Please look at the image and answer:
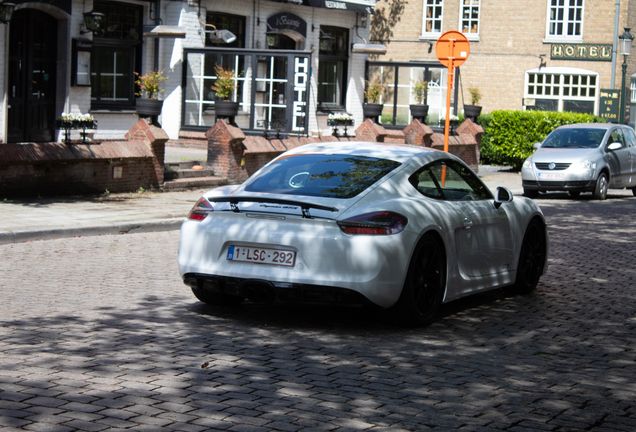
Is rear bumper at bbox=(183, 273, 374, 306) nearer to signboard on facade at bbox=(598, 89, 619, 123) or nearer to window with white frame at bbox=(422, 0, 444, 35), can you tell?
signboard on facade at bbox=(598, 89, 619, 123)

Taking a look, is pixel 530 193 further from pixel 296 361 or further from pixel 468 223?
pixel 296 361

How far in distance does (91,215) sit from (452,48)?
696cm

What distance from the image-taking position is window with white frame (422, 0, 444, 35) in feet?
135

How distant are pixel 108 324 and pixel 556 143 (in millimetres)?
16324

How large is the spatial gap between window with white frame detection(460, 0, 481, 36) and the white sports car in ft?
113

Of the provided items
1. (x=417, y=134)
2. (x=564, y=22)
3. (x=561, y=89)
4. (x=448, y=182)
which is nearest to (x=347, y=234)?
(x=448, y=182)

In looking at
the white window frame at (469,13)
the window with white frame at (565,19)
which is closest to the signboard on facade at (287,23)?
the white window frame at (469,13)

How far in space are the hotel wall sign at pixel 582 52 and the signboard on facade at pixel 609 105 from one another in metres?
2.52

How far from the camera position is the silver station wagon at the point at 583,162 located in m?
19.8

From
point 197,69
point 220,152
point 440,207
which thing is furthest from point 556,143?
point 440,207

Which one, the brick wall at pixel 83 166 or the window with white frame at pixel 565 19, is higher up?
the window with white frame at pixel 565 19

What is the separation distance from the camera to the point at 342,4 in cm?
2861

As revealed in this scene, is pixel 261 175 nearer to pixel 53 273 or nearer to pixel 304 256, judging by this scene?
pixel 304 256

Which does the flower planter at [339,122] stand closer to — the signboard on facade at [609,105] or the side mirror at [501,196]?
the side mirror at [501,196]
